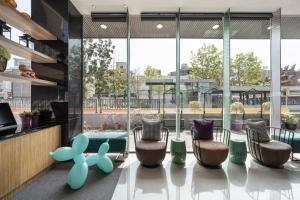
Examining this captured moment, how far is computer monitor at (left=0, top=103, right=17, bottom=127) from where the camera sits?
3118 millimetres

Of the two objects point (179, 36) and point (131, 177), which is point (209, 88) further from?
point (131, 177)

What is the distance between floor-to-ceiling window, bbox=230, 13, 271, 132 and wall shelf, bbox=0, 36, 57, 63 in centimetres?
445

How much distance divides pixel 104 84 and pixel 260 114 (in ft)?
13.9

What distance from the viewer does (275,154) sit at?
3.68m

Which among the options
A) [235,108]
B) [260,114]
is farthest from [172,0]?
[260,114]

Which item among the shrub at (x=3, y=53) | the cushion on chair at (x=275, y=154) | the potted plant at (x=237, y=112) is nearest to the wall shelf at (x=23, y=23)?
the shrub at (x=3, y=53)

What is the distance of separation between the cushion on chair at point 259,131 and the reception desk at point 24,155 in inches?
169

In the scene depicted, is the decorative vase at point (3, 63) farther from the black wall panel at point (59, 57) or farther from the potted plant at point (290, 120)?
the potted plant at point (290, 120)

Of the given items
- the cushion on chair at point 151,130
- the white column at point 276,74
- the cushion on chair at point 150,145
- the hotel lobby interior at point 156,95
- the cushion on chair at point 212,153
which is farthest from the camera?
the white column at point 276,74

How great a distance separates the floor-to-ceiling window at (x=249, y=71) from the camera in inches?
193

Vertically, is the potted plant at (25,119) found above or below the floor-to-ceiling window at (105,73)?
below

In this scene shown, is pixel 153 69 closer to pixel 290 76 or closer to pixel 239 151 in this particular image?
pixel 239 151

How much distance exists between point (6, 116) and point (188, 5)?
4379 millimetres

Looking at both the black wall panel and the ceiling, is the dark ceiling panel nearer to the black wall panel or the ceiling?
the ceiling
